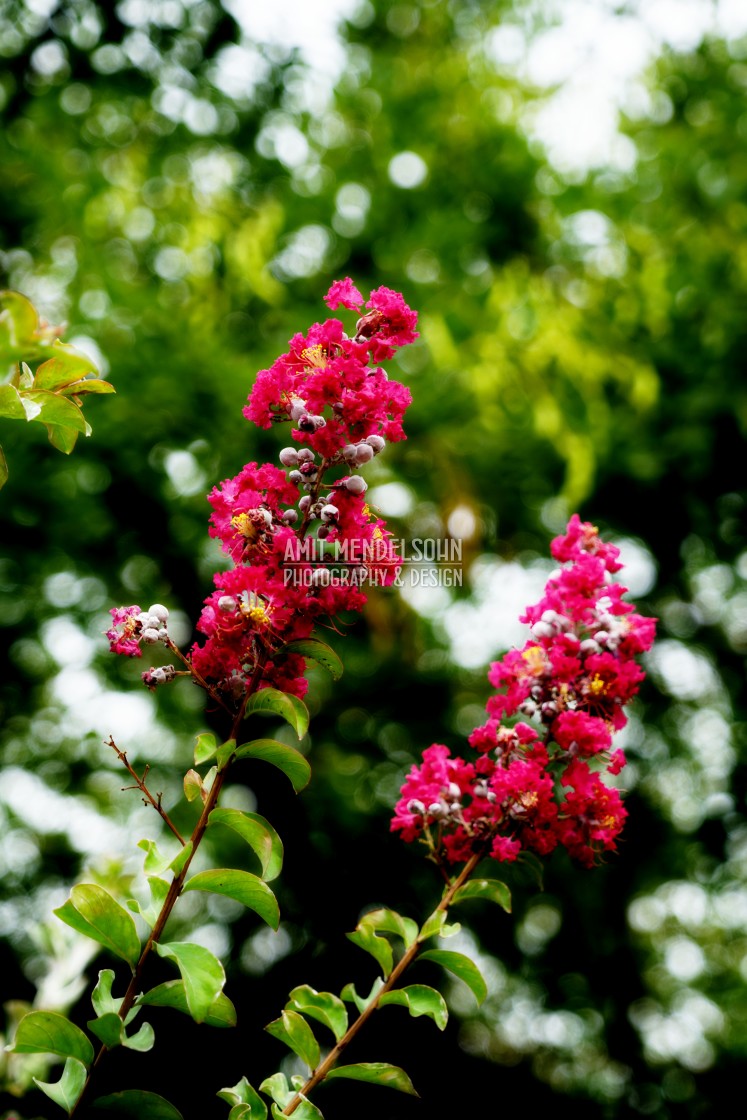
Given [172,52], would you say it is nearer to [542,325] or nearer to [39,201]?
[39,201]

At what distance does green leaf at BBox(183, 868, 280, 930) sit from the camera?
1.01 m

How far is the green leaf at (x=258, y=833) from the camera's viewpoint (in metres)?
1.00

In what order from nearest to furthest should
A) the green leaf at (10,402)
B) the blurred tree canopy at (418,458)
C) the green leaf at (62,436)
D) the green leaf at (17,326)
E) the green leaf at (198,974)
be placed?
the green leaf at (17,326)
the green leaf at (198,974)
the green leaf at (10,402)
the green leaf at (62,436)
the blurred tree canopy at (418,458)

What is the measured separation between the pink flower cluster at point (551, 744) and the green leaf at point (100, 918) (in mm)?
381

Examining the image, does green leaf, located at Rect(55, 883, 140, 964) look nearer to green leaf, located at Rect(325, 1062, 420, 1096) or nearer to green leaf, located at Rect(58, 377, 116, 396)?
green leaf, located at Rect(325, 1062, 420, 1096)

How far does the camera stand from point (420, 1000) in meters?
1.10

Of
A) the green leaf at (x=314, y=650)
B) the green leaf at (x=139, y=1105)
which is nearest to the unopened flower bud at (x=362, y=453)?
the green leaf at (x=314, y=650)

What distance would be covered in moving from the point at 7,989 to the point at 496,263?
5535 millimetres

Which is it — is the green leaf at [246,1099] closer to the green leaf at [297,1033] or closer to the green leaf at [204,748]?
the green leaf at [297,1033]

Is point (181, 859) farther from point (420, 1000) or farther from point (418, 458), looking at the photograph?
point (418, 458)

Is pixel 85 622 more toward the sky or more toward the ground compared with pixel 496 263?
more toward the ground

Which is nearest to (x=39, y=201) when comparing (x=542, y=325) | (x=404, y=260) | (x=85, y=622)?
(x=404, y=260)

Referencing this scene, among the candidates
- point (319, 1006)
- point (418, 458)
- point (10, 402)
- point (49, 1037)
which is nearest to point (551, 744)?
point (319, 1006)

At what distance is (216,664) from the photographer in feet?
3.56
